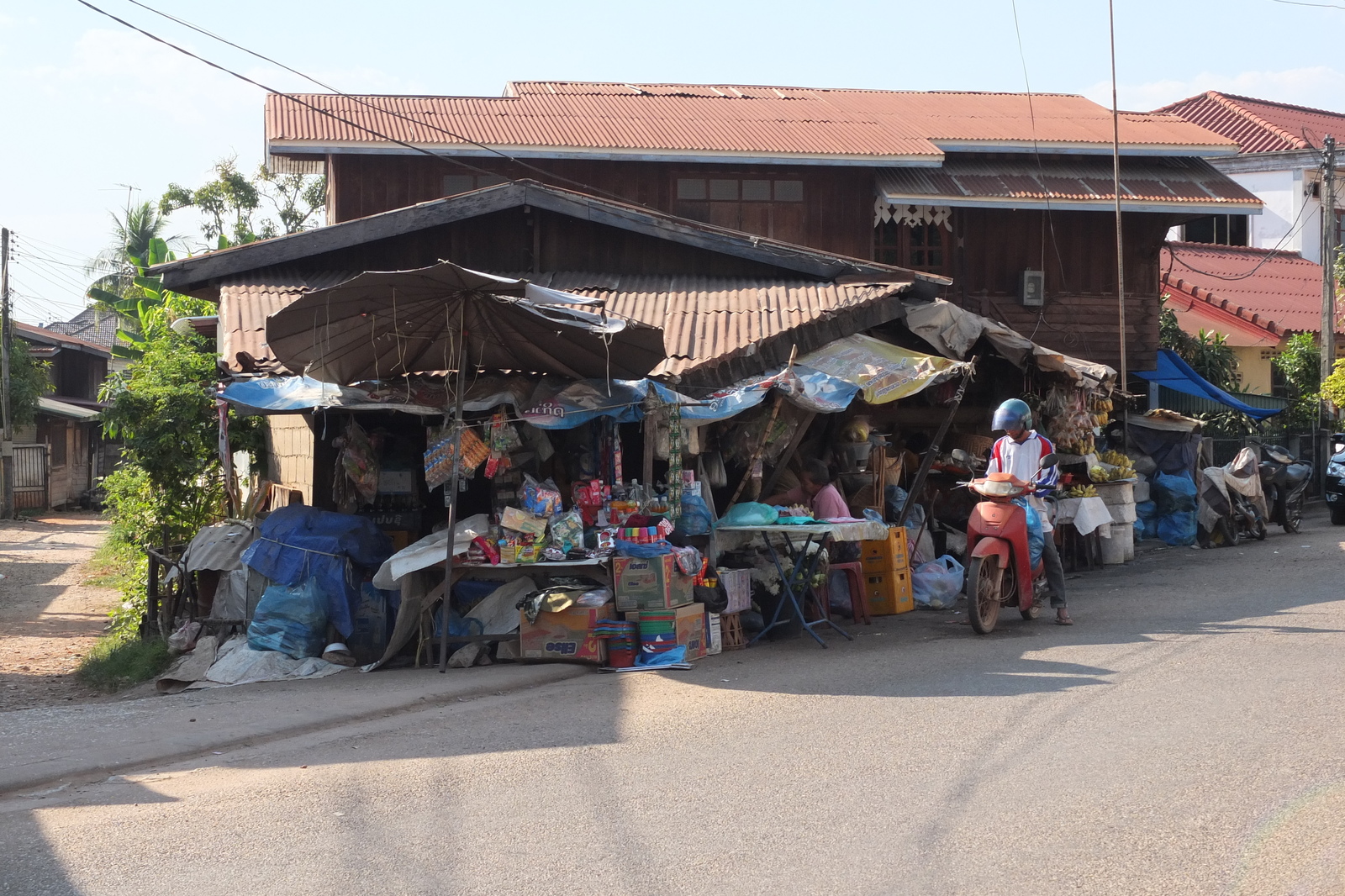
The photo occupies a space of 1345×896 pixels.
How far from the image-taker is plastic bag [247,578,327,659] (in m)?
9.92

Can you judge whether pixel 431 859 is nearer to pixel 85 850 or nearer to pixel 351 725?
pixel 85 850

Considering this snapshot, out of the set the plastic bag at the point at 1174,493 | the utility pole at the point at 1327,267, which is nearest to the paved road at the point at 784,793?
the plastic bag at the point at 1174,493

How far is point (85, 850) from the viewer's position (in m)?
5.16

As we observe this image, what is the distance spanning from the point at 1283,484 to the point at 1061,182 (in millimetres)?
5960

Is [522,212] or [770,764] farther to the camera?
[522,212]

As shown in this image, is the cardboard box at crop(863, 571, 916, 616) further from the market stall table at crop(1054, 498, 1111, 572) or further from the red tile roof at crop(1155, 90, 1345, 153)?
the red tile roof at crop(1155, 90, 1345, 153)

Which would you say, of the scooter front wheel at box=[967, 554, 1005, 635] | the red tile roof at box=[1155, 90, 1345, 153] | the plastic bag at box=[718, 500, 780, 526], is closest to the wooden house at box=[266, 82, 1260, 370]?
the plastic bag at box=[718, 500, 780, 526]

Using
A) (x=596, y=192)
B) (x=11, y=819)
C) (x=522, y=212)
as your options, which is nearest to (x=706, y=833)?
(x=11, y=819)

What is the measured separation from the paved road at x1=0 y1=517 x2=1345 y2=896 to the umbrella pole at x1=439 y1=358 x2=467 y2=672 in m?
1.14

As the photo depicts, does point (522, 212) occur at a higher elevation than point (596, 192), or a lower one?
lower

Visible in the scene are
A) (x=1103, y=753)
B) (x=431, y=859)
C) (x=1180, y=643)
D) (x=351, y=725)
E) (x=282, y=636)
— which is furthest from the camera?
(x=282, y=636)

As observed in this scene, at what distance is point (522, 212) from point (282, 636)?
636cm

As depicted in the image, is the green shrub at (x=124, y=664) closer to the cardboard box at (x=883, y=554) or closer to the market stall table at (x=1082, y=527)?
the cardboard box at (x=883, y=554)

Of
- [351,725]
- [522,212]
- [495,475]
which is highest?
[522,212]
